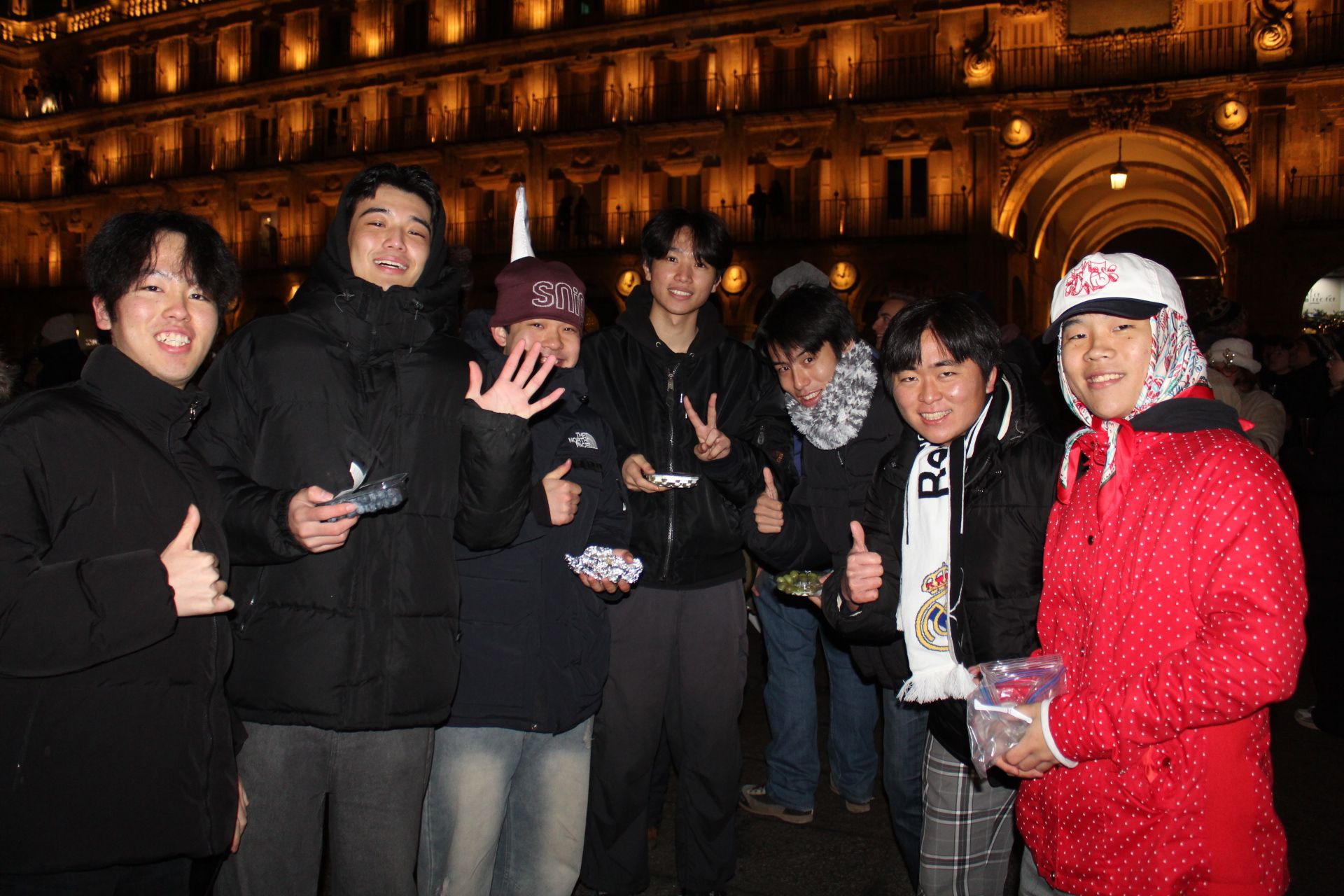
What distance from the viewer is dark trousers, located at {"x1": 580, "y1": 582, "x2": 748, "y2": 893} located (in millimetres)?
3516

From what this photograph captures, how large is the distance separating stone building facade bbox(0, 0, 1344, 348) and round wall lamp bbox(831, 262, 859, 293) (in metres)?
0.11

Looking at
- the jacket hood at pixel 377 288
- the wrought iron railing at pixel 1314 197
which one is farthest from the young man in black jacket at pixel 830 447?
the wrought iron railing at pixel 1314 197

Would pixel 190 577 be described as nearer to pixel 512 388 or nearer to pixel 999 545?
pixel 512 388

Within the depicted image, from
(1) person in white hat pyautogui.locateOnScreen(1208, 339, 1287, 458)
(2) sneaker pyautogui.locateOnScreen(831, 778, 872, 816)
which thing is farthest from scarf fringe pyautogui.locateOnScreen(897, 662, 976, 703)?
(1) person in white hat pyautogui.locateOnScreen(1208, 339, 1287, 458)

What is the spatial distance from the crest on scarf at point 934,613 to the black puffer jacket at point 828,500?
876mm

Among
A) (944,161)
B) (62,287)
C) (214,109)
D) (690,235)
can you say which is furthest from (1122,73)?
(62,287)

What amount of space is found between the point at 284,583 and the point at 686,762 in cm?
178

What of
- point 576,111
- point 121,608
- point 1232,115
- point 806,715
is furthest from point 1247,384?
point 576,111

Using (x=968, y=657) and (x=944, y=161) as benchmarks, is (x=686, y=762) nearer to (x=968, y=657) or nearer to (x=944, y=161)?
(x=968, y=657)

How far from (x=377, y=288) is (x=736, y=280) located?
72.2 ft

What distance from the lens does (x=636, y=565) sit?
3.06 m

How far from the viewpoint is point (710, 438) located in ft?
11.6

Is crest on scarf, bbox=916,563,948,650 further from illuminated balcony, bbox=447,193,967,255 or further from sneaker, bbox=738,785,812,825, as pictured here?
illuminated balcony, bbox=447,193,967,255

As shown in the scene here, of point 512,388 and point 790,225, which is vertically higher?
point 790,225
